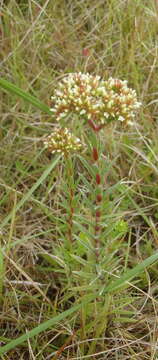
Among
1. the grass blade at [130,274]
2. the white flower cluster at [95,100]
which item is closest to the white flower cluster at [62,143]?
the white flower cluster at [95,100]

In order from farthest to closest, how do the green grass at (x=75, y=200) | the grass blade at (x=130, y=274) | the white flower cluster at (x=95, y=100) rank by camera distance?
the green grass at (x=75, y=200) → the grass blade at (x=130, y=274) → the white flower cluster at (x=95, y=100)

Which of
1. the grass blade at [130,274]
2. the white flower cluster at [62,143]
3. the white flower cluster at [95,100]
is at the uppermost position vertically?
the white flower cluster at [95,100]

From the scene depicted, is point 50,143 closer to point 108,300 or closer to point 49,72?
point 108,300

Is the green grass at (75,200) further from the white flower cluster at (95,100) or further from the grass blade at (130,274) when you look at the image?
the white flower cluster at (95,100)

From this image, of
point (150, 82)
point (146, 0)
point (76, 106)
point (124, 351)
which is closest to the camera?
point (76, 106)

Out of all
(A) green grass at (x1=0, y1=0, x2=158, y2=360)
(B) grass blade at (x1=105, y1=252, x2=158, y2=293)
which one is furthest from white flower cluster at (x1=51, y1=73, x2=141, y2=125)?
(B) grass blade at (x1=105, y1=252, x2=158, y2=293)

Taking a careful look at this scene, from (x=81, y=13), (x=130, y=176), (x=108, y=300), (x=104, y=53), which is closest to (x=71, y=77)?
(x=108, y=300)
